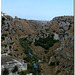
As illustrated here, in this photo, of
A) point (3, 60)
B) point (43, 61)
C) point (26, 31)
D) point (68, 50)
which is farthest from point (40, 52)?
point (26, 31)

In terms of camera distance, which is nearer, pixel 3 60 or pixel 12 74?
pixel 12 74

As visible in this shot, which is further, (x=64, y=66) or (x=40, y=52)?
(x=40, y=52)

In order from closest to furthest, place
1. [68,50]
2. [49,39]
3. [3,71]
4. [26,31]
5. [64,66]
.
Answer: [3,71], [64,66], [68,50], [49,39], [26,31]

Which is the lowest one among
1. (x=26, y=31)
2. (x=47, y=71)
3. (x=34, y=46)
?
(x=47, y=71)

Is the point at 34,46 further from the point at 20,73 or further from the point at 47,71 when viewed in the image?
the point at 20,73

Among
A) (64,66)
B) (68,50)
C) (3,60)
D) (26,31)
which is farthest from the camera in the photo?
(26,31)

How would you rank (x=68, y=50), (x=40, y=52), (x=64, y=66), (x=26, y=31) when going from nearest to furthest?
1. (x=64, y=66)
2. (x=68, y=50)
3. (x=40, y=52)
4. (x=26, y=31)

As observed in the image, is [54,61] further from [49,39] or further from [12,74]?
Answer: [12,74]

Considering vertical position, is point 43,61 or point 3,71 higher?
point 3,71

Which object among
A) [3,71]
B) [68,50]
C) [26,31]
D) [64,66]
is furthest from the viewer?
[26,31]

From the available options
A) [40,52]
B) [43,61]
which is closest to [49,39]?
[40,52]
